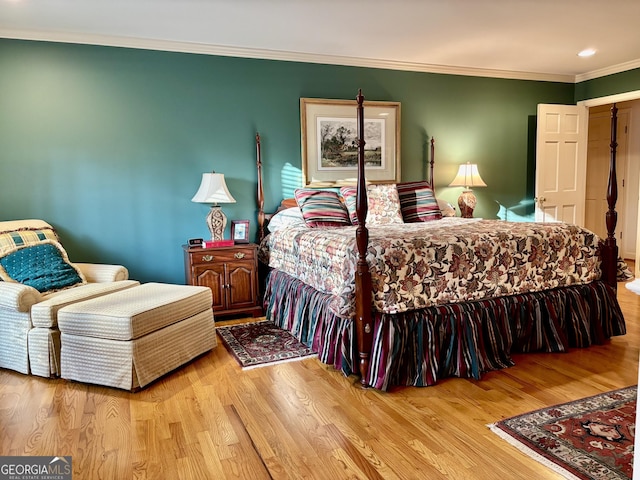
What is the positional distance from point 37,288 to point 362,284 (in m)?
2.17

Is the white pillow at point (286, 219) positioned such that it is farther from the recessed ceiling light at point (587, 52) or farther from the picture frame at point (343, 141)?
the recessed ceiling light at point (587, 52)

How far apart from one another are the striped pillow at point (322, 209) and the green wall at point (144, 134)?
20.9 inches

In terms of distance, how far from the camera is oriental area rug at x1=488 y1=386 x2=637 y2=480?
1839mm

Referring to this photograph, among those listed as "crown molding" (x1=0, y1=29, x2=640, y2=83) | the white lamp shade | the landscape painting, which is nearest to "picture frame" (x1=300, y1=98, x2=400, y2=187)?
the landscape painting

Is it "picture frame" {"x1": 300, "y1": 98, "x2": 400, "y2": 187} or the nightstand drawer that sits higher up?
"picture frame" {"x1": 300, "y1": 98, "x2": 400, "y2": 187}

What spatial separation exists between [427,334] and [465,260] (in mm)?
497

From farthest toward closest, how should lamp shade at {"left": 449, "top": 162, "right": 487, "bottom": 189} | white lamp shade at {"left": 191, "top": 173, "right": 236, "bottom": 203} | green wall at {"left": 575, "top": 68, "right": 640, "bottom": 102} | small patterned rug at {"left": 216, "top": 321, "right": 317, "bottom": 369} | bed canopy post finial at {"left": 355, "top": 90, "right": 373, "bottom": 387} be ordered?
1. green wall at {"left": 575, "top": 68, "right": 640, "bottom": 102}
2. lamp shade at {"left": 449, "top": 162, "right": 487, "bottom": 189}
3. white lamp shade at {"left": 191, "top": 173, "right": 236, "bottom": 203}
4. small patterned rug at {"left": 216, "top": 321, "right": 317, "bottom": 369}
5. bed canopy post finial at {"left": 355, "top": 90, "right": 373, "bottom": 387}

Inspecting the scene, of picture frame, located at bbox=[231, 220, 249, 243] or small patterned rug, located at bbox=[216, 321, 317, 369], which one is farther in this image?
picture frame, located at bbox=[231, 220, 249, 243]

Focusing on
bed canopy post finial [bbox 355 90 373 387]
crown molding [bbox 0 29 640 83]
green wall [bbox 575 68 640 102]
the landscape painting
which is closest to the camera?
bed canopy post finial [bbox 355 90 373 387]

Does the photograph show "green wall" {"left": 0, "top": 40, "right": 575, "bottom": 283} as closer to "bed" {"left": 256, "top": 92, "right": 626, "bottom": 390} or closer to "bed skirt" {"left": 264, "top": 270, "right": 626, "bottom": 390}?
"bed" {"left": 256, "top": 92, "right": 626, "bottom": 390}

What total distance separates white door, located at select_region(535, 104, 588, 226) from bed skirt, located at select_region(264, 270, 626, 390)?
2466 mm

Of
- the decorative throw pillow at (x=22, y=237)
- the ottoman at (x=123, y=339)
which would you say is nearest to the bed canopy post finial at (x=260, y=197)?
the ottoman at (x=123, y=339)

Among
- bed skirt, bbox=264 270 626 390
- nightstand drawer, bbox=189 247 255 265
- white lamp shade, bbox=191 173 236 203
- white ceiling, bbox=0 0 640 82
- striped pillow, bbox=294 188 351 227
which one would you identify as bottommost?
bed skirt, bbox=264 270 626 390
